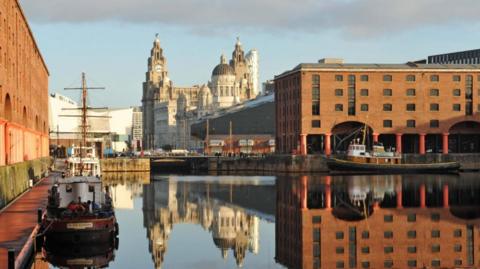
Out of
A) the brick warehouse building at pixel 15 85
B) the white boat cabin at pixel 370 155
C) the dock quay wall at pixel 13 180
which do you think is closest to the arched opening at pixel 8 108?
the brick warehouse building at pixel 15 85

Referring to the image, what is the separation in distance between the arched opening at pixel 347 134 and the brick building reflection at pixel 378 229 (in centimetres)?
5830

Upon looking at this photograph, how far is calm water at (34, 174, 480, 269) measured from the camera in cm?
3641

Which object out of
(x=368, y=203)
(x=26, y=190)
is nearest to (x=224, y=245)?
(x=368, y=203)

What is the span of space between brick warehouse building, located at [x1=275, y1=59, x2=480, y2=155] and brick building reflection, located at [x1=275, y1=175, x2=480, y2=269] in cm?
5652

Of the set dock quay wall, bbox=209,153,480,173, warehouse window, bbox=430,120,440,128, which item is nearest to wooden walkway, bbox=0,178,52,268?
dock quay wall, bbox=209,153,480,173

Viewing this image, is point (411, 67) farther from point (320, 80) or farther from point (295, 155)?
point (295, 155)

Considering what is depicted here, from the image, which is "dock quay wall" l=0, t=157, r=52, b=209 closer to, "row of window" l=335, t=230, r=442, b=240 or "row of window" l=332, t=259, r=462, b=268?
"row of window" l=335, t=230, r=442, b=240

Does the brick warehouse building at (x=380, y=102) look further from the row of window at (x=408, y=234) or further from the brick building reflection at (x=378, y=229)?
the row of window at (x=408, y=234)

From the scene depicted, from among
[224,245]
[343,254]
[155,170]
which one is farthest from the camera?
[155,170]

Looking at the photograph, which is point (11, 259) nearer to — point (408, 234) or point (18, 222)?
point (18, 222)

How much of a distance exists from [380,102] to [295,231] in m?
91.5

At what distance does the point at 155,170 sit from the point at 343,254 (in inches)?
4796

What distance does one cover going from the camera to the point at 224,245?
41.8m

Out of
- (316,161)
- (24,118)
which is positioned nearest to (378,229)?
(24,118)
